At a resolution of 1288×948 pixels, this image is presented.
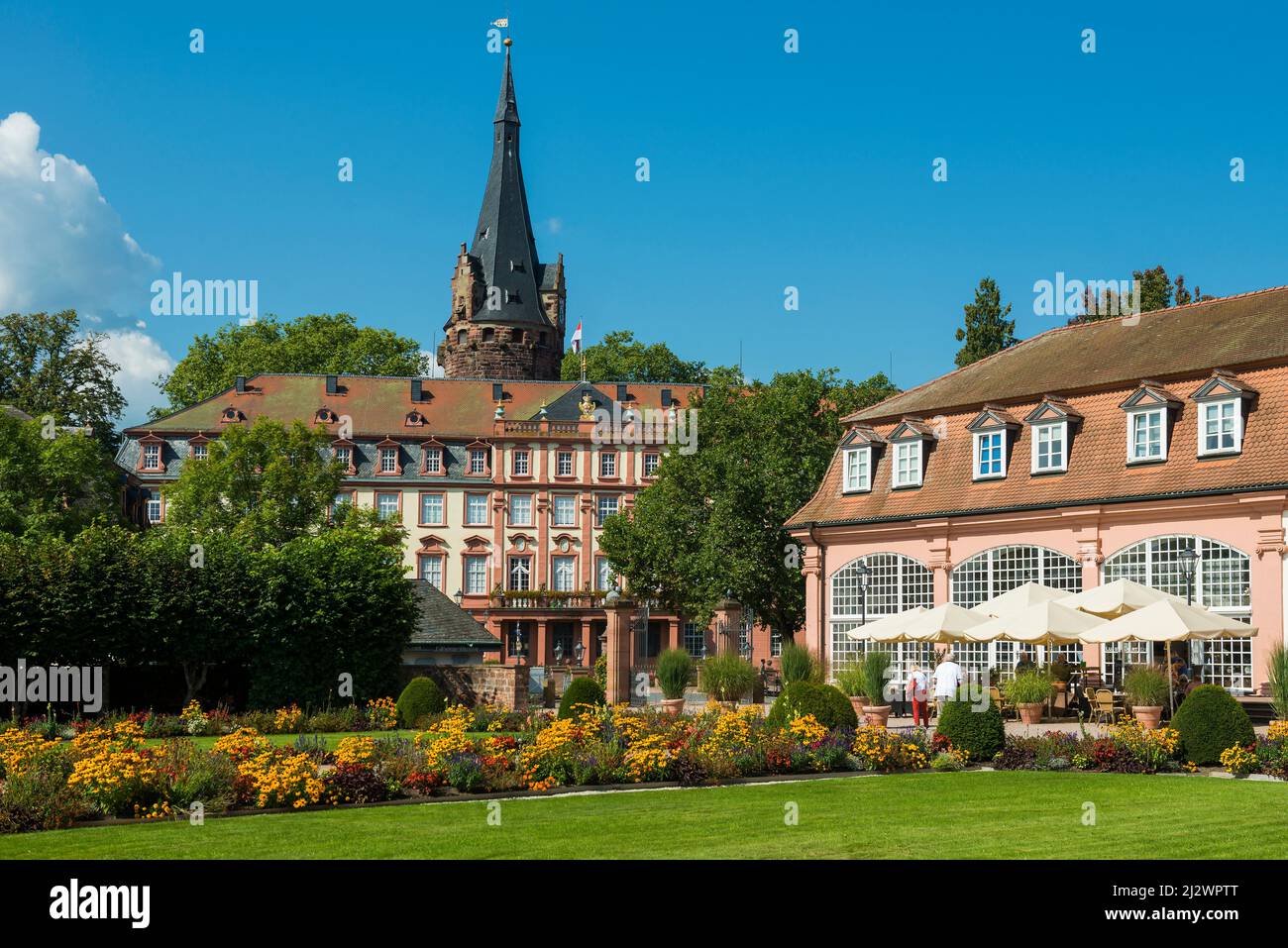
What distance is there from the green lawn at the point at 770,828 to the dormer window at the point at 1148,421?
54.0ft

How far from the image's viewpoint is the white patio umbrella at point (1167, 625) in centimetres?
2658

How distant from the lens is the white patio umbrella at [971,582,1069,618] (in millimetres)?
30469

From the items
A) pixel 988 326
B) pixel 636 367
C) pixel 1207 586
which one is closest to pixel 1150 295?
pixel 988 326

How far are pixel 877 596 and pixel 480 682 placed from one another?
11154mm

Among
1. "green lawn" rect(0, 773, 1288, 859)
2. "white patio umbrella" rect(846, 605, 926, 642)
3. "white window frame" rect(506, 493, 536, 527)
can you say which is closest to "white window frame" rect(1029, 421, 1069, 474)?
"white patio umbrella" rect(846, 605, 926, 642)

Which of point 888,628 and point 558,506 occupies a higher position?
point 558,506

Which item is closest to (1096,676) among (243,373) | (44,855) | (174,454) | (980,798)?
(980,798)

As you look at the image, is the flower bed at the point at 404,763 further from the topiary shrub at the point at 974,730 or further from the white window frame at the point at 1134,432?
the white window frame at the point at 1134,432

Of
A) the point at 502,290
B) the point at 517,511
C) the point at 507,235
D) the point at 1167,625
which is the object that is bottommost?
the point at 1167,625

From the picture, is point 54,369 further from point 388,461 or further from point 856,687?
point 856,687

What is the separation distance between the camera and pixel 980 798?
17.5 m

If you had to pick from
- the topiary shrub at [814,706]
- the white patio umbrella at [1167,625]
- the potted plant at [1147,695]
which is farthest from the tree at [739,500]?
the topiary shrub at [814,706]

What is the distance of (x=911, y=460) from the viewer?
40281mm

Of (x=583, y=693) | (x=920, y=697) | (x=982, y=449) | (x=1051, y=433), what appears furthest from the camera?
(x=982, y=449)
